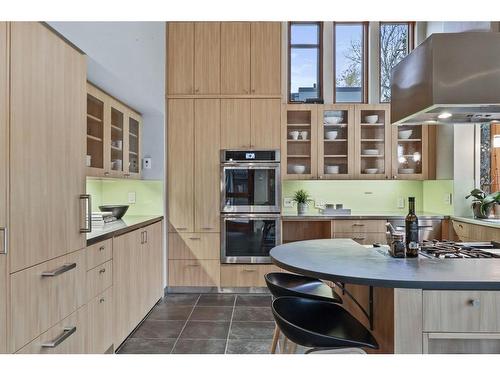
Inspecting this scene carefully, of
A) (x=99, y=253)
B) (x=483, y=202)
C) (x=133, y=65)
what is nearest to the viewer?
(x=99, y=253)

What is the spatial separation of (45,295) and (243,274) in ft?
9.01

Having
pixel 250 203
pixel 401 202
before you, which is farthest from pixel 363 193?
pixel 250 203

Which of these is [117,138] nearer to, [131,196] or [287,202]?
[131,196]

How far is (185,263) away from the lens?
14.4 ft

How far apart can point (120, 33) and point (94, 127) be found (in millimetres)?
747

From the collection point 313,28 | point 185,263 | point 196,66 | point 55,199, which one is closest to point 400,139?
point 313,28

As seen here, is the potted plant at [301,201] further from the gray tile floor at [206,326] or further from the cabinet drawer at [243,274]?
the gray tile floor at [206,326]

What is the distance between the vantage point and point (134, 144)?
405 cm

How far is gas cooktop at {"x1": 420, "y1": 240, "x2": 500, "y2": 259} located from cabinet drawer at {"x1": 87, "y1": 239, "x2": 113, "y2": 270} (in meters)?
1.93

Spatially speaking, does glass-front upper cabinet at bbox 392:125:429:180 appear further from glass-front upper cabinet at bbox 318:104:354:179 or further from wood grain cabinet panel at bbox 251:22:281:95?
wood grain cabinet panel at bbox 251:22:281:95

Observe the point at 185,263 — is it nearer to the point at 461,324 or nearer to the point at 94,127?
the point at 94,127

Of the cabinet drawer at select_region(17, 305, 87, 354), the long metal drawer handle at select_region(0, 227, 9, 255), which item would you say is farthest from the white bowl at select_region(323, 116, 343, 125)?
the long metal drawer handle at select_region(0, 227, 9, 255)

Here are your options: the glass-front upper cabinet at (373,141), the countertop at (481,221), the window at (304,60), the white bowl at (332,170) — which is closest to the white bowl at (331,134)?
the glass-front upper cabinet at (373,141)

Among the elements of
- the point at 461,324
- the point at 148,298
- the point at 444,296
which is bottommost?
the point at 148,298
